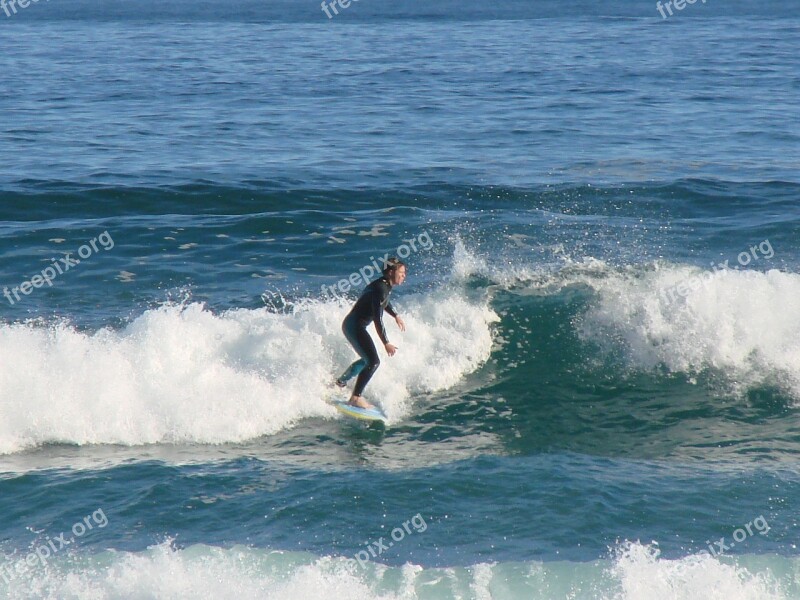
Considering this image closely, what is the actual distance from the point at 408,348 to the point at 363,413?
5.73 feet

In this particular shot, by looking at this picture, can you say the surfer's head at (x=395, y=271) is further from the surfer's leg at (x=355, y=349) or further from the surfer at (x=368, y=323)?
the surfer's leg at (x=355, y=349)

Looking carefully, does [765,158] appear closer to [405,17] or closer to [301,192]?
[301,192]

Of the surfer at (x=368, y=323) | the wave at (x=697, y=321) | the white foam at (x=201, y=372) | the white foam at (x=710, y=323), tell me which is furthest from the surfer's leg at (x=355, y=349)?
the white foam at (x=710, y=323)

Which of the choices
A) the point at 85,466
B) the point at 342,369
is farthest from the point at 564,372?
the point at 85,466

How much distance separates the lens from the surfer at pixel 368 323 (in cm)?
1057

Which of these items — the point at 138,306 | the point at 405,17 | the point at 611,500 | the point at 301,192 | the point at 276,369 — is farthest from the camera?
the point at 405,17

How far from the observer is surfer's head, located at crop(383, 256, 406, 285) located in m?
10.4

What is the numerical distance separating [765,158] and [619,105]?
664cm

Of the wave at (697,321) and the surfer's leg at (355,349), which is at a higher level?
the surfer's leg at (355,349)

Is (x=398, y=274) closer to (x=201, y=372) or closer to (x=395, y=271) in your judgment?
(x=395, y=271)

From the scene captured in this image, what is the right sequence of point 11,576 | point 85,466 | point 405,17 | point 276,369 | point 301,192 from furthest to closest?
point 405,17 < point 301,192 < point 276,369 < point 85,466 < point 11,576

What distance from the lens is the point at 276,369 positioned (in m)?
11.9

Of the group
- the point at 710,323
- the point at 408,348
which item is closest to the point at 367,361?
the point at 408,348

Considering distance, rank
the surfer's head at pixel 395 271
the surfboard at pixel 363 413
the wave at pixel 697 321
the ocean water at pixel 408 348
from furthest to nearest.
Result: the wave at pixel 697 321
the surfboard at pixel 363 413
the surfer's head at pixel 395 271
the ocean water at pixel 408 348
